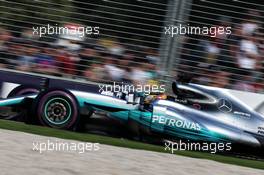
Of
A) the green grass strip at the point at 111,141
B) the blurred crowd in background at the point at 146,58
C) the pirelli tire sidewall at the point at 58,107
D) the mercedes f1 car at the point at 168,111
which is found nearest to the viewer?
the green grass strip at the point at 111,141

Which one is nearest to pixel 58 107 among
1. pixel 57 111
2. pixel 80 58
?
pixel 57 111

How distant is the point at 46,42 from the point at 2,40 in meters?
0.75

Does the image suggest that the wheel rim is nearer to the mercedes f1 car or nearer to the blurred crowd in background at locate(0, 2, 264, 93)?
the mercedes f1 car

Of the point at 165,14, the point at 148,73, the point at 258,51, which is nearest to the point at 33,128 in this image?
the point at 148,73

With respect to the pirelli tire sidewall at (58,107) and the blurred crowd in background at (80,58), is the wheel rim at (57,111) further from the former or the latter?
the blurred crowd in background at (80,58)

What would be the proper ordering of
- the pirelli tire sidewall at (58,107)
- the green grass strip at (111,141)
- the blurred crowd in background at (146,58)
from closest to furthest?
the green grass strip at (111,141), the pirelli tire sidewall at (58,107), the blurred crowd in background at (146,58)

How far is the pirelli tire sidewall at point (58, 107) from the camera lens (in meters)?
8.72

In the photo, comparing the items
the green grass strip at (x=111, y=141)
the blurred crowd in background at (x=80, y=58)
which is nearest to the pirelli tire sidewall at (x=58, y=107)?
the green grass strip at (x=111, y=141)

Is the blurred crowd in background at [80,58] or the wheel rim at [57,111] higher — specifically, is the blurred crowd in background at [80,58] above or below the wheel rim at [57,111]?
above

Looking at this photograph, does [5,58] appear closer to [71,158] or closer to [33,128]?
[33,128]

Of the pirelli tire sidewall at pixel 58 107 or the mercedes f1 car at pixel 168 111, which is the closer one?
the mercedes f1 car at pixel 168 111

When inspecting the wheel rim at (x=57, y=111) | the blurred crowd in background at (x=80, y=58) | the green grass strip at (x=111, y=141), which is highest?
Result: the blurred crowd in background at (x=80, y=58)

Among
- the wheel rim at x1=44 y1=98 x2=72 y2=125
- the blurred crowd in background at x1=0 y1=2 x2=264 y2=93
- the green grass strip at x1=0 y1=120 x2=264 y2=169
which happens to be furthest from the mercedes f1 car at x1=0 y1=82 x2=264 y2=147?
the blurred crowd in background at x1=0 y1=2 x2=264 y2=93

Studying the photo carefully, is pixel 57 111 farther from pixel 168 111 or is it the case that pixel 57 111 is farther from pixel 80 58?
pixel 168 111
